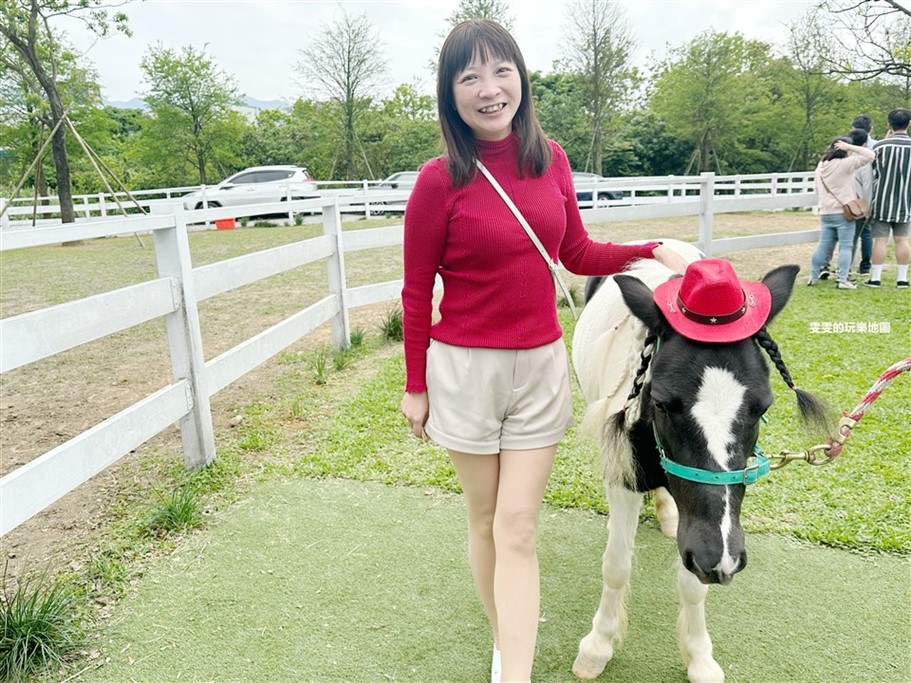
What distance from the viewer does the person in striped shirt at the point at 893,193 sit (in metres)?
7.19

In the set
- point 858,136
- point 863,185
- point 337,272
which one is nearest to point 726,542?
point 337,272

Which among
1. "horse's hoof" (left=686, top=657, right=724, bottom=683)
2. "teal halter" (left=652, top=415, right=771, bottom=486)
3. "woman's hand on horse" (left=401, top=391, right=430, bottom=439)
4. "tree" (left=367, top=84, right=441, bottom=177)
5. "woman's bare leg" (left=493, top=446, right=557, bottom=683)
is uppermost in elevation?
"tree" (left=367, top=84, right=441, bottom=177)

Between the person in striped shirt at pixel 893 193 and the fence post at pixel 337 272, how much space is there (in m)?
6.03

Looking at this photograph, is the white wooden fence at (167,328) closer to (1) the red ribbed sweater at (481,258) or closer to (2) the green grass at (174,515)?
(2) the green grass at (174,515)

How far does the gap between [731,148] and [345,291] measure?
1116 inches

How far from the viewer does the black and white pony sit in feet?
4.98

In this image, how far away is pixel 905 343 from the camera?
18.1 ft

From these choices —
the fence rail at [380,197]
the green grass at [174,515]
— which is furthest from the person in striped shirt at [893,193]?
the green grass at [174,515]

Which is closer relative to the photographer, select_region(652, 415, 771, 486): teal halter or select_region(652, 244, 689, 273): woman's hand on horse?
select_region(652, 415, 771, 486): teal halter

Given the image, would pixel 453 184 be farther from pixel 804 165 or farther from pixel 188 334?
pixel 804 165

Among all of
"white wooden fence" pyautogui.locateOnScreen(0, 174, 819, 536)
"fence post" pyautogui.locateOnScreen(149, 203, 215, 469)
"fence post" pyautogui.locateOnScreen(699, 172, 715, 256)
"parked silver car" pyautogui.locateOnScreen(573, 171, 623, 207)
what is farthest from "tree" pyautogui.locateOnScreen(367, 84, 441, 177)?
"fence post" pyautogui.locateOnScreen(149, 203, 215, 469)

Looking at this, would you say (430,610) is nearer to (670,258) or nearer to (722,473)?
(722,473)

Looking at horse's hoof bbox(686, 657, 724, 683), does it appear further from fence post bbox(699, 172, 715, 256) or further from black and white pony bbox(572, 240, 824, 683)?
fence post bbox(699, 172, 715, 256)

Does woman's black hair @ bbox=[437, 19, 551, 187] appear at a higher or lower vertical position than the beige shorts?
higher
